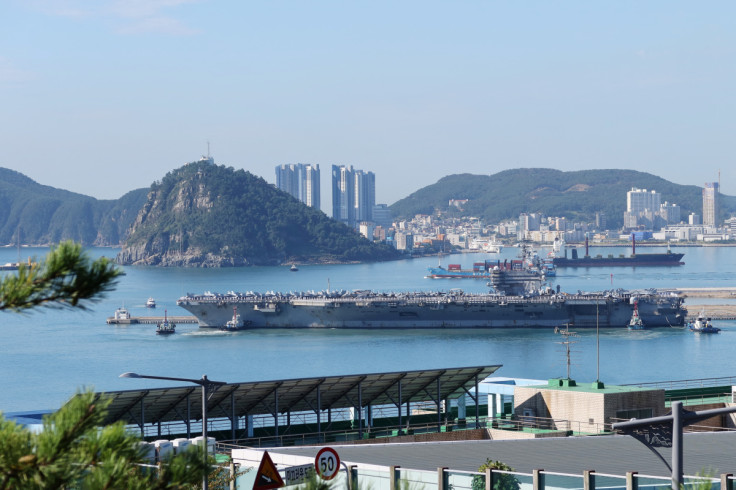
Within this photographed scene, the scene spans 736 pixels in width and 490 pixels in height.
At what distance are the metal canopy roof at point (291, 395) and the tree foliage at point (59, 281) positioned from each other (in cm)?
1438

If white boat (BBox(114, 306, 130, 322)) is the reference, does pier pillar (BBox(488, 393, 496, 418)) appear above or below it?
above

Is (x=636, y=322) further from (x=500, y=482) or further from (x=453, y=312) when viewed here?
(x=500, y=482)

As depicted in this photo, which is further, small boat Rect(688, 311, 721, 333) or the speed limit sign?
small boat Rect(688, 311, 721, 333)

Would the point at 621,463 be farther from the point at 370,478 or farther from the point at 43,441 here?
the point at 43,441

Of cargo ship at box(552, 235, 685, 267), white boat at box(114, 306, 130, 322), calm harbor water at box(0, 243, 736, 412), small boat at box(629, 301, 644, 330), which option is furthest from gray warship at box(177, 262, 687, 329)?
cargo ship at box(552, 235, 685, 267)

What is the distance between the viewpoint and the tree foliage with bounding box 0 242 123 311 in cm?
486

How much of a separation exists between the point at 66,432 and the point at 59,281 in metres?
0.64

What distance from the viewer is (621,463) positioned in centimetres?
1464

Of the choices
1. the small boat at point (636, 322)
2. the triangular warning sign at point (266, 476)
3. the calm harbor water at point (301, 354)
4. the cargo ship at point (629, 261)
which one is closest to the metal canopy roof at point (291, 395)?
the triangular warning sign at point (266, 476)

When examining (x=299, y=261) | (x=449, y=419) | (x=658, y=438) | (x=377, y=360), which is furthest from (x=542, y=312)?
(x=299, y=261)

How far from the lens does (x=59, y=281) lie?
4.95 m

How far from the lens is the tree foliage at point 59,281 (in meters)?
4.86

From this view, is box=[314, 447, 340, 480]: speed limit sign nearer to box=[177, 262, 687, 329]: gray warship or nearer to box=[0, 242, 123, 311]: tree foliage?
box=[0, 242, 123, 311]: tree foliage

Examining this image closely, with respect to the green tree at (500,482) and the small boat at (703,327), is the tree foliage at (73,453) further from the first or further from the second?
the small boat at (703,327)
